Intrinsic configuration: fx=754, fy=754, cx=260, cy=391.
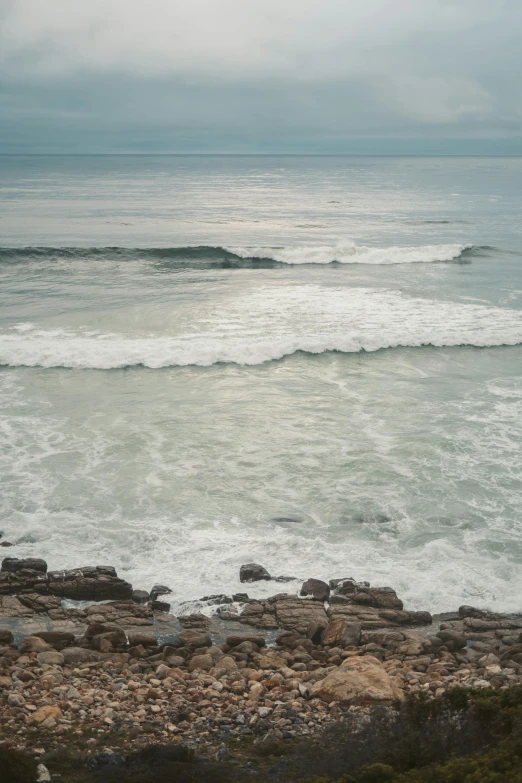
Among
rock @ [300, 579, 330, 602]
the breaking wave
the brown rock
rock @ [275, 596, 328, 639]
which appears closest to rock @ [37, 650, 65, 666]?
the brown rock

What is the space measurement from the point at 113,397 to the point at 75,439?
3.70 m

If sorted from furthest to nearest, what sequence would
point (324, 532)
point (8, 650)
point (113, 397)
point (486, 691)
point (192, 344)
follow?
1. point (192, 344)
2. point (113, 397)
3. point (324, 532)
4. point (8, 650)
5. point (486, 691)

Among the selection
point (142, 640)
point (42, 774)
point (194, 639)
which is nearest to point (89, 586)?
point (142, 640)

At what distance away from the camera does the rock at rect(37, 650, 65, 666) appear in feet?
34.0

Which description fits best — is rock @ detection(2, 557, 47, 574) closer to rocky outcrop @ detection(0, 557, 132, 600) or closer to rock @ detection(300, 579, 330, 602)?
rocky outcrop @ detection(0, 557, 132, 600)

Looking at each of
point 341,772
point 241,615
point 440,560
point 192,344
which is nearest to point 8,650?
point 241,615

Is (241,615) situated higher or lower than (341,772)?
lower

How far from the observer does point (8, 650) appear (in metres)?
10.7

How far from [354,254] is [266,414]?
2917cm

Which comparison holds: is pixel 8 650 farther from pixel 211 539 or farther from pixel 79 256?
pixel 79 256

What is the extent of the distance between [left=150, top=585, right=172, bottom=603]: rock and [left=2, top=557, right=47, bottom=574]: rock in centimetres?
198

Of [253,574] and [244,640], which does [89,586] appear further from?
[244,640]

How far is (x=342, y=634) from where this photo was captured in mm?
11445

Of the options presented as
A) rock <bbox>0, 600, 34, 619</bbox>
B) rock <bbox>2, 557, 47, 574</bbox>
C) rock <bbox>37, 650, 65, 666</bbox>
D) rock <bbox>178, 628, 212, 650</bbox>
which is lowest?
rock <bbox>0, 600, 34, 619</bbox>
